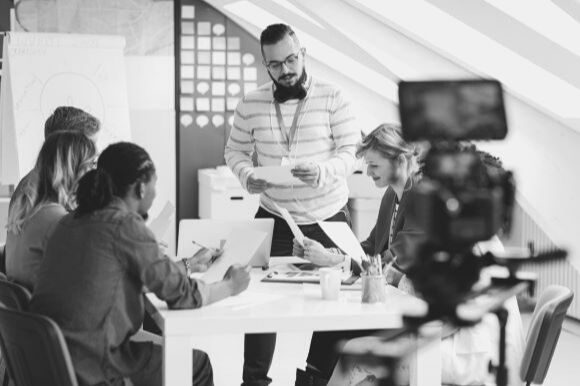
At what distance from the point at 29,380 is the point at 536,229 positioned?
440 centimetres

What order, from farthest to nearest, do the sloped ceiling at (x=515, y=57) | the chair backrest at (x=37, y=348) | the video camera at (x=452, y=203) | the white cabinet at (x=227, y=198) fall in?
the white cabinet at (x=227, y=198) < the sloped ceiling at (x=515, y=57) < the chair backrest at (x=37, y=348) < the video camera at (x=452, y=203)

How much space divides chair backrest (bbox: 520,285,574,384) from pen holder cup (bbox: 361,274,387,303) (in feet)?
1.46

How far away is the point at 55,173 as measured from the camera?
9.76 ft

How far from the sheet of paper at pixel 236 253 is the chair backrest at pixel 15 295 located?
0.56m

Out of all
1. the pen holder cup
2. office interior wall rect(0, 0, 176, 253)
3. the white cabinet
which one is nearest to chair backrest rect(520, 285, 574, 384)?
the pen holder cup

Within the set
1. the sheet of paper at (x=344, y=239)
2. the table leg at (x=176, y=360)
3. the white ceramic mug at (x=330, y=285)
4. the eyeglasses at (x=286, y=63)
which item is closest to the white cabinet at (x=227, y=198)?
the eyeglasses at (x=286, y=63)

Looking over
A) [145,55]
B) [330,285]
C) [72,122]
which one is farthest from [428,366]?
[145,55]

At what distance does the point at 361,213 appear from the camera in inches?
290

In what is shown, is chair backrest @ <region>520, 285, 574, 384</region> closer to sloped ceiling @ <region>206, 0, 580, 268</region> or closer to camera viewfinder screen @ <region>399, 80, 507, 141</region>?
camera viewfinder screen @ <region>399, 80, 507, 141</region>

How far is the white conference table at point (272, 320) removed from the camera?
7.85 ft

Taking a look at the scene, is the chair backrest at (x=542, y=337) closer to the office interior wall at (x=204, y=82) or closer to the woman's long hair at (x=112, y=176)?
the woman's long hair at (x=112, y=176)

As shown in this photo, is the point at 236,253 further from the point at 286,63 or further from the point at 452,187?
the point at 452,187

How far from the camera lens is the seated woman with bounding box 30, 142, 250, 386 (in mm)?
2418

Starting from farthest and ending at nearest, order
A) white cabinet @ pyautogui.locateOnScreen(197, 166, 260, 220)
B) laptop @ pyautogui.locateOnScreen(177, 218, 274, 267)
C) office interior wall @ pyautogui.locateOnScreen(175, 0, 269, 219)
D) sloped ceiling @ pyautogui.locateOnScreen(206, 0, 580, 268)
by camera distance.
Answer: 1. office interior wall @ pyautogui.locateOnScreen(175, 0, 269, 219)
2. white cabinet @ pyautogui.locateOnScreen(197, 166, 260, 220)
3. sloped ceiling @ pyautogui.locateOnScreen(206, 0, 580, 268)
4. laptop @ pyautogui.locateOnScreen(177, 218, 274, 267)
